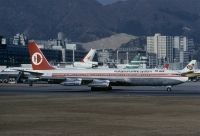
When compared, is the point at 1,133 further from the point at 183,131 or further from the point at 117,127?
the point at 183,131

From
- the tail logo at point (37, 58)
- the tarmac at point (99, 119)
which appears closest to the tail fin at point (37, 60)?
the tail logo at point (37, 58)

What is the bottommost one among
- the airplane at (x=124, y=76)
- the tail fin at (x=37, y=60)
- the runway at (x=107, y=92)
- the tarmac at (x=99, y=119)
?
the tarmac at (x=99, y=119)

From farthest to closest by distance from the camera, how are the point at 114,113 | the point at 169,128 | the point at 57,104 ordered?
the point at 57,104 → the point at 114,113 → the point at 169,128

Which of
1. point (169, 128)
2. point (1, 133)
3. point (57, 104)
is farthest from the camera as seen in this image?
point (57, 104)

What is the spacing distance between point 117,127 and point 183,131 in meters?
4.53

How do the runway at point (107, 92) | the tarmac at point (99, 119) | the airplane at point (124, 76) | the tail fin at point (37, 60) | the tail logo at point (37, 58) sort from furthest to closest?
the tail logo at point (37, 58)
the tail fin at point (37, 60)
the airplane at point (124, 76)
the runway at point (107, 92)
the tarmac at point (99, 119)

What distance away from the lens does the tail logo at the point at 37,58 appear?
114 m

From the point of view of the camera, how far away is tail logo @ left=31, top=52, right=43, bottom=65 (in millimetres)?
113887

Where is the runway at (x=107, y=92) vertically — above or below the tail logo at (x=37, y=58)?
below

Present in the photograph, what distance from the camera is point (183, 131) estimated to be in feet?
126

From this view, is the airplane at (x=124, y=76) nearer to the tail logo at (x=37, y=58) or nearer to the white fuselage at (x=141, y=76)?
the white fuselage at (x=141, y=76)

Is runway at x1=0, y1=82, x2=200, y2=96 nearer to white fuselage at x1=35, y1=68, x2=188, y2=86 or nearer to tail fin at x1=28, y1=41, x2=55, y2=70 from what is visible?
white fuselage at x1=35, y1=68, x2=188, y2=86

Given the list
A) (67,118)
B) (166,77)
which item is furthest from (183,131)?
(166,77)

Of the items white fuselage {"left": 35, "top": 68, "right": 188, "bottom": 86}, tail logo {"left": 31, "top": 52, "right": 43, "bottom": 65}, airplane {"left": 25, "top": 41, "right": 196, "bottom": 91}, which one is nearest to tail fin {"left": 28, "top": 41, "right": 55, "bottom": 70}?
tail logo {"left": 31, "top": 52, "right": 43, "bottom": 65}
